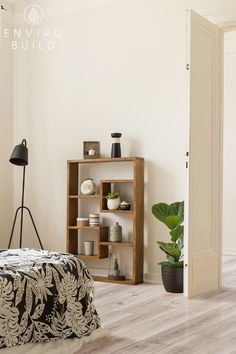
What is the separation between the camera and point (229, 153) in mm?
8266

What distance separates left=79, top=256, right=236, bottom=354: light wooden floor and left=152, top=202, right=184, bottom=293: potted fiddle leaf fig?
13cm

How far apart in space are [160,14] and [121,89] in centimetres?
85

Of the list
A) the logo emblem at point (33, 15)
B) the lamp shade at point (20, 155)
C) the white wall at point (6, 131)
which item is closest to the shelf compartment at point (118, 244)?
the lamp shade at point (20, 155)

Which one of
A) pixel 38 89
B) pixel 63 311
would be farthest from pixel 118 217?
pixel 63 311

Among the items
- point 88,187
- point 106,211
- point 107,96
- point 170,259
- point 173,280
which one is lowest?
point 173,280

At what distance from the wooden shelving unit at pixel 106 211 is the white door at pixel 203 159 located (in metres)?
0.73

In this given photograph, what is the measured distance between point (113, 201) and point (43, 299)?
8.35 feet

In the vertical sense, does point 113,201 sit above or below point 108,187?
below

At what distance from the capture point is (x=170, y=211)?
540cm

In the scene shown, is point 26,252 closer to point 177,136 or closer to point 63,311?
point 63,311

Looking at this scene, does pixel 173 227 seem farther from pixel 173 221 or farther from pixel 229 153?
pixel 229 153

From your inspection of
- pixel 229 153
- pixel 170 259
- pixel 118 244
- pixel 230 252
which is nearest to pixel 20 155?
pixel 118 244

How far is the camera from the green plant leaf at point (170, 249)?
17.4ft

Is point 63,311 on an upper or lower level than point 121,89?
lower
